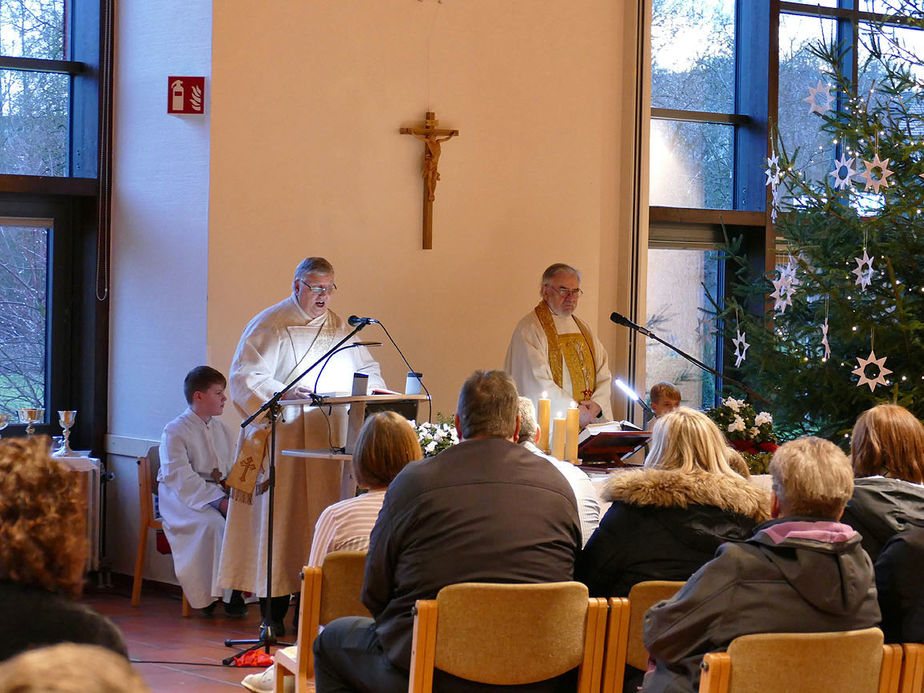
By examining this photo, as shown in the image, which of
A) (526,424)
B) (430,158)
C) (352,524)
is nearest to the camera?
(352,524)

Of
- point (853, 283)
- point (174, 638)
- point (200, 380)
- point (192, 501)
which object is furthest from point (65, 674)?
point (853, 283)

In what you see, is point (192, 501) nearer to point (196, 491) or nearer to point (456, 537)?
point (196, 491)

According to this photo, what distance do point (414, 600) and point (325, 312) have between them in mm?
3536

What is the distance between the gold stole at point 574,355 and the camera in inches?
290

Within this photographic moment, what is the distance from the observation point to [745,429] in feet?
19.1

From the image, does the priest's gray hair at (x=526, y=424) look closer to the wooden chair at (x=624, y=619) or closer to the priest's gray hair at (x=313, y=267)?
the wooden chair at (x=624, y=619)

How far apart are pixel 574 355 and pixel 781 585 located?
4.58 metres

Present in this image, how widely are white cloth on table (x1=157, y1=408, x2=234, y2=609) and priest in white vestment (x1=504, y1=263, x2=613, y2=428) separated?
1.83 meters

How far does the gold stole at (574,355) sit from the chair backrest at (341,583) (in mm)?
3813

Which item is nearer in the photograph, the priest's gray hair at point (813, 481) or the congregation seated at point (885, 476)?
the priest's gray hair at point (813, 481)

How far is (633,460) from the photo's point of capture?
A: 7086 mm

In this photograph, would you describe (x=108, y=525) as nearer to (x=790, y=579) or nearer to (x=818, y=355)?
(x=818, y=355)

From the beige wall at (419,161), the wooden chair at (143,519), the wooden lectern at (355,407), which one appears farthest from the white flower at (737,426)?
the wooden chair at (143,519)

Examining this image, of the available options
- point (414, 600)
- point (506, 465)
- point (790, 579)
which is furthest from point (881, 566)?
point (414, 600)
